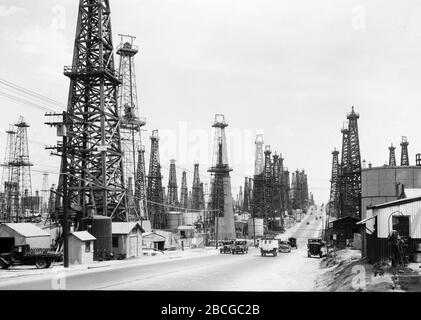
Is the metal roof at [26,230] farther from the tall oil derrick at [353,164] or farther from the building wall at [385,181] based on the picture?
the tall oil derrick at [353,164]

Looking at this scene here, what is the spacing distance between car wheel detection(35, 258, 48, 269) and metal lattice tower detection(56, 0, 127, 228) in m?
14.5

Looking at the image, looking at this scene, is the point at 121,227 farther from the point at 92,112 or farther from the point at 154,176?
the point at 154,176

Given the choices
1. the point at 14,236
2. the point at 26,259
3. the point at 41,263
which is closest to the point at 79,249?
the point at 14,236

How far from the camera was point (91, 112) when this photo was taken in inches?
1956

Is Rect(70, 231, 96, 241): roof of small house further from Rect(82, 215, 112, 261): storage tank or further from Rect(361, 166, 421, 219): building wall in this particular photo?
Rect(361, 166, 421, 219): building wall

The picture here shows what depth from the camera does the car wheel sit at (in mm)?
33688

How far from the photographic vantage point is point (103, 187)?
48.9 m

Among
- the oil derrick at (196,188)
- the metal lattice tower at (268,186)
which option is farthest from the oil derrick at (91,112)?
the oil derrick at (196,188)

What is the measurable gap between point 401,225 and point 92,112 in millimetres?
37266

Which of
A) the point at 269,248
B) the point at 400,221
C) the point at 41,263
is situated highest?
the point at 400,221

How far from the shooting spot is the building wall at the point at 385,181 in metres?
50.7

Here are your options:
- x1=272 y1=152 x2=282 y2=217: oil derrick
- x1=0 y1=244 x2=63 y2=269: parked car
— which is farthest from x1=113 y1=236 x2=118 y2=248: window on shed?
x1=272 y1=152 x2=282 y2=217: oil derrick
